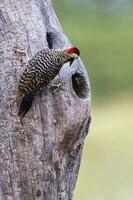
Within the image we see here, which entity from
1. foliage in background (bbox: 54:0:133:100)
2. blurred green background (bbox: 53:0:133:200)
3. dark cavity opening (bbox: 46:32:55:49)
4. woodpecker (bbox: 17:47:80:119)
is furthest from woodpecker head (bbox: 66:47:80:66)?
Result: foliage in background (bbox: 54:0:133:100)

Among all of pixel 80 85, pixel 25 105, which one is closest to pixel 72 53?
pixel 80 85

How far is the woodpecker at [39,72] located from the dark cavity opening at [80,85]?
4.8 inches

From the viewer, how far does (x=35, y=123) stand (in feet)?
11.9

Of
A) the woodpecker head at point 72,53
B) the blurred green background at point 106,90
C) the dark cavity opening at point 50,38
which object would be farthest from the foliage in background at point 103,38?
the woodpecker head at point 72,53

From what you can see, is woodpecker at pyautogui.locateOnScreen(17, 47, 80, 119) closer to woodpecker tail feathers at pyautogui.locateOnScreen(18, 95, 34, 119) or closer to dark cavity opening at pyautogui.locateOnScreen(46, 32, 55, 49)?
woodpecker tail feathers at pyautogui.locateOnScreen(18, 95, 34, 119)

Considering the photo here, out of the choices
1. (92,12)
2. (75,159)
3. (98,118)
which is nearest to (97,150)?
(98,118)

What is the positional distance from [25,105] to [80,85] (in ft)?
0.78

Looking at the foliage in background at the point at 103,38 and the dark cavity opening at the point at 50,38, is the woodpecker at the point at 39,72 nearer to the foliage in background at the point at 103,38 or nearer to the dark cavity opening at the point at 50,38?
the dark cavity opening at the point at 50,38

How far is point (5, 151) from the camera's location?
3.63 metres

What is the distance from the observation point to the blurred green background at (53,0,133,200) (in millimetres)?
6125

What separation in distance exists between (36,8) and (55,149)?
542 millimetres

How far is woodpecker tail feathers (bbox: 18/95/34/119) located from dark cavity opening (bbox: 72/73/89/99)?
20 centimetres

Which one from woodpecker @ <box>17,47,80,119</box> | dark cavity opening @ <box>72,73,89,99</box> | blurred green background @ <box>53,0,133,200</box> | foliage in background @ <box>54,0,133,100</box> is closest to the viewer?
woodpecker @ <box>17,47,80,119</box>

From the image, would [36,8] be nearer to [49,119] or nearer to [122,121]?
[49,119]
